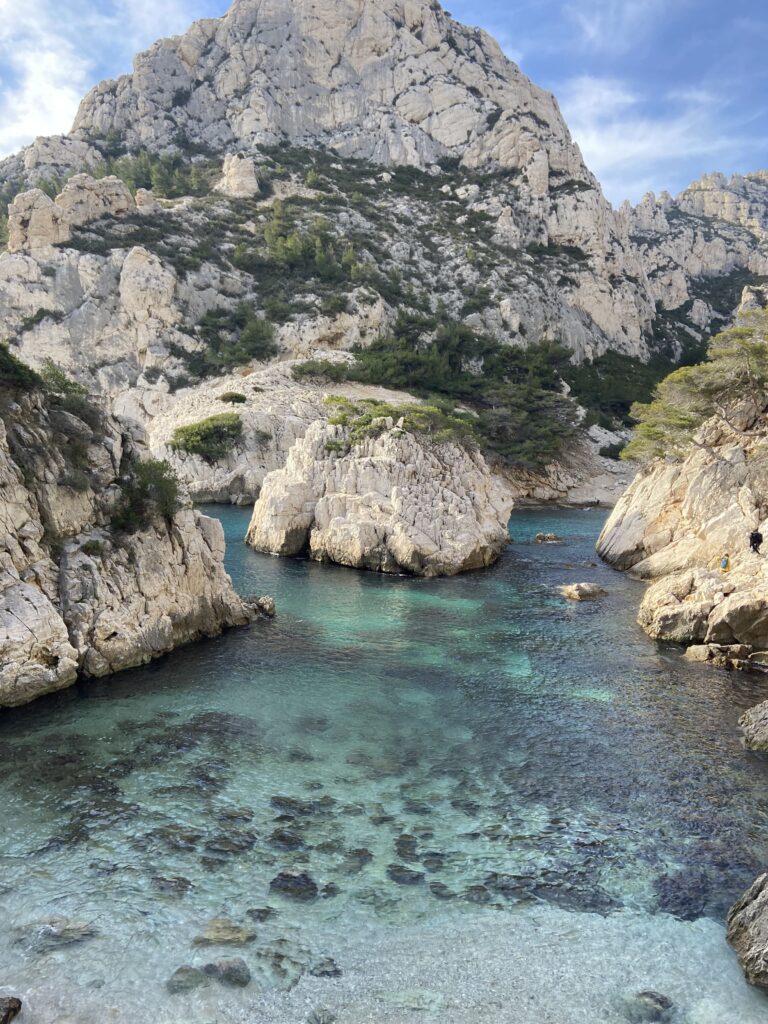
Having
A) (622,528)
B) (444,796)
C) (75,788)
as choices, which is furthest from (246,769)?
(622,528)

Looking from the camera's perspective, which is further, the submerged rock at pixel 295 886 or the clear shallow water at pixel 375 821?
the submerged rock at pixel 295 886

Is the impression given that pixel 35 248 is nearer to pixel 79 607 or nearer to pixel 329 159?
pixel 329 159

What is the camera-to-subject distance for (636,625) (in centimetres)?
2409

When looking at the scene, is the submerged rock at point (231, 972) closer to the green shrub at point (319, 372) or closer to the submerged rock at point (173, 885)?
the submerged rock at point (173, 885)

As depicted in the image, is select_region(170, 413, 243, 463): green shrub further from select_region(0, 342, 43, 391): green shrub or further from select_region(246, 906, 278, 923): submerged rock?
select_region(246, 906, 278, 923): submerged rock

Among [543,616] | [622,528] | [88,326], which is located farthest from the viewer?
[88,326]

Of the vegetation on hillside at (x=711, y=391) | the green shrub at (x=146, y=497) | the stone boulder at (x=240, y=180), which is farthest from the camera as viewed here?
the stone boulder at (x=240, y=180)

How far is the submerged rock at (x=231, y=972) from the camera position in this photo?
773 cm

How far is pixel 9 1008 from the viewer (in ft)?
22.9

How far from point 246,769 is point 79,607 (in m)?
7.51

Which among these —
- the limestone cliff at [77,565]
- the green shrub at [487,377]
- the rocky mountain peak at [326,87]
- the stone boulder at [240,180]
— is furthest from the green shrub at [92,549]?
the rocky mountain peak at [326,87]

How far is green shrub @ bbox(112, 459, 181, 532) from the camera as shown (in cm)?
1995

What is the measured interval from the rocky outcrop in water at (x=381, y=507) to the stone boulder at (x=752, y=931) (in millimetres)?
24365

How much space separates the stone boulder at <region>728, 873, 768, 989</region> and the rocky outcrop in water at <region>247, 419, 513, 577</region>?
24365 mm
